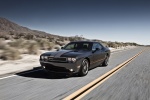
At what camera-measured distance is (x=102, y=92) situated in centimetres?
639

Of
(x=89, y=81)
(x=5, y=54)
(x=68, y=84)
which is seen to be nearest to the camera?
(x=68, y=84)

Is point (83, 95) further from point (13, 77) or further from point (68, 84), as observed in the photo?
point (13, 77)

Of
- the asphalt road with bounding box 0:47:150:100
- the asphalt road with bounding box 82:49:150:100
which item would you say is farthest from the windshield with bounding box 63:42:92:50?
the asphalt road with bounding box 82:49:150:100

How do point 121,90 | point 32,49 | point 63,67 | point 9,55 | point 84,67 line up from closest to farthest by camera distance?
point 121,90, point 63,67, point 84,67, point 9,55, point 32,49

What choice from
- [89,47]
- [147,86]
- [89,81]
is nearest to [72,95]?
[89,81]

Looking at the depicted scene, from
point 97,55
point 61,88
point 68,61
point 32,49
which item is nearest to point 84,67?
point 68,61

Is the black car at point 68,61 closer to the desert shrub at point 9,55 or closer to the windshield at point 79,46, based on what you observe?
the windshield at point 79,46

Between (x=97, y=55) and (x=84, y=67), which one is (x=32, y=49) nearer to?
(x=97, y=55)

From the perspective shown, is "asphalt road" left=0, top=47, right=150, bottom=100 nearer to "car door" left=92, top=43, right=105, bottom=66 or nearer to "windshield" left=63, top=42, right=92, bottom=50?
"car door" left=92, top=43, right=105, bottom=66

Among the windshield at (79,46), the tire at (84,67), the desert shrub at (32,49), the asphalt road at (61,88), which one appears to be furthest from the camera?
the desert shrub at (32,49)

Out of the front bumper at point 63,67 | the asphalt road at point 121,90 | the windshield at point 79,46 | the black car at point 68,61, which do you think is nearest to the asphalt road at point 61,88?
the asphalt road at point 121,90

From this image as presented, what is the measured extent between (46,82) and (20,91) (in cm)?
145

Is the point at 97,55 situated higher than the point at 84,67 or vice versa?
the point at 97,55

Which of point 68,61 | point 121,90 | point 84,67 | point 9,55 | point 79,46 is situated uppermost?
point 79,46
